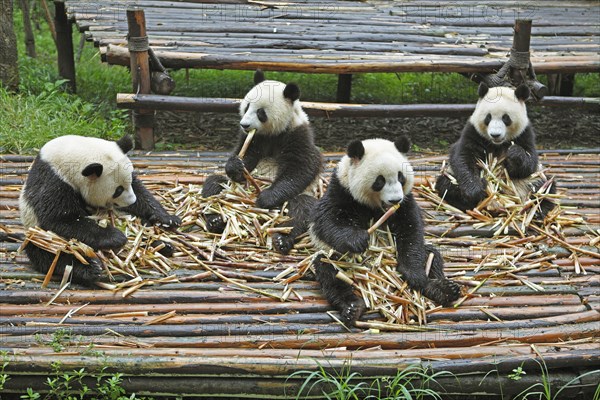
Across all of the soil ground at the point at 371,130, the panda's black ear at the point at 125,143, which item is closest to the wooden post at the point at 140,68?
the soil ground at the point at 371,130

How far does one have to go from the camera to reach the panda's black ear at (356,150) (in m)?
4.87

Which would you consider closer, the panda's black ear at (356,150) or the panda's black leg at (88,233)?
the panda's black ear at (356,150)

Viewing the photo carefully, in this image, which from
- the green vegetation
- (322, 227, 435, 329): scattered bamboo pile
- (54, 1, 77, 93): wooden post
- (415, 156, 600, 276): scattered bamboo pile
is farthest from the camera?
(54, 1, 77, 93): wooden post

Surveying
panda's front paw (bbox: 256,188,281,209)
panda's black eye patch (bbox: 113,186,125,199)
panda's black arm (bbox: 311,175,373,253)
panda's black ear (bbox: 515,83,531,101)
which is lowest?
panda's front paw (bbox: 256,188,281,209)

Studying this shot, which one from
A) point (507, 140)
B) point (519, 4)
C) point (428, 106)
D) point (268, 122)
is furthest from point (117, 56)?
point (519, 4)

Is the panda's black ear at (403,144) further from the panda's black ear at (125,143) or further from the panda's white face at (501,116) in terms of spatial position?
the panda's black ear at (125,143)

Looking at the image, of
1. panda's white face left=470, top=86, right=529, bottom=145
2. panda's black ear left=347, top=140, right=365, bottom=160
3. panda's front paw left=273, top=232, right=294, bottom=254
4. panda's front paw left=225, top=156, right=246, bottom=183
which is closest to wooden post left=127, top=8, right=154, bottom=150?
panda's front paw left=225, top=156, right=246, bottom=183

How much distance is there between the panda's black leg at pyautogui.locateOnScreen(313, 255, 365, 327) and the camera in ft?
15.2

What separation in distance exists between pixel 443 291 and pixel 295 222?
123 centimetres

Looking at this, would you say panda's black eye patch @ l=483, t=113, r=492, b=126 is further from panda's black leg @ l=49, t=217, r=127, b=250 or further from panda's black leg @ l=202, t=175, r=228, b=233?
panda's black leg @ l=49, t=217, r=127, b=250

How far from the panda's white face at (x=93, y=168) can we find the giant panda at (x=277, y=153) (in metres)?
0.80

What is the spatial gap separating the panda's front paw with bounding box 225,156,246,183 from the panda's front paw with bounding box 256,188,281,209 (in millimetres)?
285

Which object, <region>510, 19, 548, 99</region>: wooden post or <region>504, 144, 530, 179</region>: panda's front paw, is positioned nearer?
<region>504, 144, 530, 179</region>: panda's front paw

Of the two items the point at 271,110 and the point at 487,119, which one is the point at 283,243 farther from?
the point at 487,119
